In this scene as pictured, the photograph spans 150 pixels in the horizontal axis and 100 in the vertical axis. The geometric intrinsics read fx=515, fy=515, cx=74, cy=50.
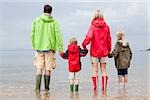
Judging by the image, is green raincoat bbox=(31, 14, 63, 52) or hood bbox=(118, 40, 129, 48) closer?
green raincoat bbox=(31, 14, 63, 52)

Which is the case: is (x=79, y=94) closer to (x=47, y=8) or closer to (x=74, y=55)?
(x=74, y=55)

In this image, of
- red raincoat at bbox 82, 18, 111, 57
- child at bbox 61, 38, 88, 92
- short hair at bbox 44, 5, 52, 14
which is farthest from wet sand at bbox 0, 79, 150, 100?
short hair at bbox 44, 5, 52, 14

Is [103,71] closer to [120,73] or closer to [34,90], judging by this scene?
[120,73]

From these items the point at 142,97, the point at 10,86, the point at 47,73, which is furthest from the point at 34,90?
the point at 142,97

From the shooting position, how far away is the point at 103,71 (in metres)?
13.7

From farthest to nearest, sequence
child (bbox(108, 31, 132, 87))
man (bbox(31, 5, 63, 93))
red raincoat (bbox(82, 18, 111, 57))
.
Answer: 1. child (bbox(108, 31, 132, 87))
2. red raincoat (bbox(82, 18, 111, 57))
3. man (bbox(31, 5, 63, 93))

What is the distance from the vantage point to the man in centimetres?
1337

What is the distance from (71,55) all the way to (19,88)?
1.95 m

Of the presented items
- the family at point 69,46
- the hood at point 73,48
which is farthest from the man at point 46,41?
the hood at point 73,48

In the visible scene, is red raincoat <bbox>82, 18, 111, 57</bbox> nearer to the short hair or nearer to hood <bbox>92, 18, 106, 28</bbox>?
hood <bbox>92, 18, 106, 28</bbox>

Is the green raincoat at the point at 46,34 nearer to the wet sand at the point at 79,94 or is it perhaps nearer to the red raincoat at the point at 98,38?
the red raincoat at the point at 98,38

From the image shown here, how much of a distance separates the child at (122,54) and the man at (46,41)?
5.58 ft

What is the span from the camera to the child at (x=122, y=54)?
Answer: 14195mm

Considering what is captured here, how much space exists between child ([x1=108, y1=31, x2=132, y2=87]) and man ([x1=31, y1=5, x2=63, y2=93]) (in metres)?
1.70
